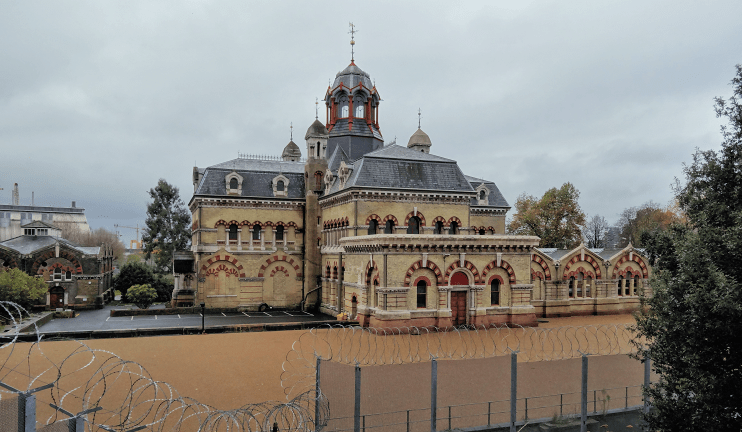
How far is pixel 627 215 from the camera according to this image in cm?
9050

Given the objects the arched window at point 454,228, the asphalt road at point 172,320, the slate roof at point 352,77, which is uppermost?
the slate roof at point 352,77

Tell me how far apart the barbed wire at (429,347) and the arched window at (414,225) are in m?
9.13

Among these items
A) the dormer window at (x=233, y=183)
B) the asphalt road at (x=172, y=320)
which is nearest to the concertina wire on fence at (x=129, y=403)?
the asphalt road at (x=172, y=320)

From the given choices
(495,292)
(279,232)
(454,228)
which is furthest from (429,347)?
(279,232)

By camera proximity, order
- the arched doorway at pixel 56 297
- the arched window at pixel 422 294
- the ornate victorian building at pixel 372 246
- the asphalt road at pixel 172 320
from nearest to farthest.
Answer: the arched window at pixel 422 294 → the ornate victorian building at pixel 372 246 → the asphalt road at pixel 172 320 → the arched doorway at pixel 56 297

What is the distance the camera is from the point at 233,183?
4331cm

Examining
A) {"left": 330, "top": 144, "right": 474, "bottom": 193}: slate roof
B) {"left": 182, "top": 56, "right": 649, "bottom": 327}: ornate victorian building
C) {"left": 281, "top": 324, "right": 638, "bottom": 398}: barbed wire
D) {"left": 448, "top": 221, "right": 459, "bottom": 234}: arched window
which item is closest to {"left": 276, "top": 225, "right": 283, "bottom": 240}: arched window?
{"left": 182, "top": 56, "right": 649, "bottom": 327}: ornate victorian building

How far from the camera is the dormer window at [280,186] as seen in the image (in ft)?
144

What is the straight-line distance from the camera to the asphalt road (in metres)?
35.1

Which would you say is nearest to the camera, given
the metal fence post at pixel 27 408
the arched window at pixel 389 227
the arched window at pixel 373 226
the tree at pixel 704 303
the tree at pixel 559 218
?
the metal fence post at pixel 27 408

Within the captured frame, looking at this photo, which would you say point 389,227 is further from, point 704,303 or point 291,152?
point 291,152

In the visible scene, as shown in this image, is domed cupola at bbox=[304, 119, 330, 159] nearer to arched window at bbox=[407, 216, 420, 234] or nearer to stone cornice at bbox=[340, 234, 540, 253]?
arched window at bbox=[407, 216, 420, 234]

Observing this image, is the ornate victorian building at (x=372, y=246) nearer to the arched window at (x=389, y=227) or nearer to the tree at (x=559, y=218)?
the arched window at (x=389, y=227)

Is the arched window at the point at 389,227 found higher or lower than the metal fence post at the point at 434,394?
higher
